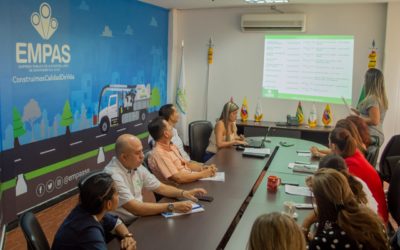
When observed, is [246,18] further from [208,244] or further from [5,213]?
[208,244]

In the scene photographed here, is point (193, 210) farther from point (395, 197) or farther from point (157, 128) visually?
point (395, 197)

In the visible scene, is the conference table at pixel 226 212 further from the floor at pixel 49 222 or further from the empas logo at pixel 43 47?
the empas logo at pixel 43 47

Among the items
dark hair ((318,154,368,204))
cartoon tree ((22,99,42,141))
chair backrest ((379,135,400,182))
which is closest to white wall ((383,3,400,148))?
chair backrest ((379,135,400,182))

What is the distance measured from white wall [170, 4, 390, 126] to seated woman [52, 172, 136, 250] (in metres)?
4.99

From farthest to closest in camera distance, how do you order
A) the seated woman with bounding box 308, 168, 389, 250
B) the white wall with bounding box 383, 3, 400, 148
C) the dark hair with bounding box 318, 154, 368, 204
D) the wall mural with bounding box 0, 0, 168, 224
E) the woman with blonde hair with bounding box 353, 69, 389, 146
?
the white wall with bounding box 383, 3, 400, 148 → the woman with blonde hair with bounding box 353, 69, 389, 146 → the wall mural with bounding box 0, 0, 168, 224 → the dark hair with bounding box 318, 154, 368, 204 → the seated woman with bounding box 308, 168, 389, 250

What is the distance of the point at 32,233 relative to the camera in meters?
1.81

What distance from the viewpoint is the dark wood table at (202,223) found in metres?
2.02

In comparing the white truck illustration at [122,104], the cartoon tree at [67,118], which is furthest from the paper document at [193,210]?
the white truck illustration at [122,104]

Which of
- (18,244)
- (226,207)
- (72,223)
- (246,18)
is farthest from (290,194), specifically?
(246,18)

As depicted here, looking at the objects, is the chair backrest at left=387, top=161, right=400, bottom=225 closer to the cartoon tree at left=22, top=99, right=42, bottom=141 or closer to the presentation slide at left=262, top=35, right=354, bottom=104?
the cartoon tree at left=22, top=99, right=42, bottom=141

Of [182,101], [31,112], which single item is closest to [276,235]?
[31,112]

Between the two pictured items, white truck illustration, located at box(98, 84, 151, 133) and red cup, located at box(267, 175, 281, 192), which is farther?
white truck illustration, located at box(98, 84, 151, 133)

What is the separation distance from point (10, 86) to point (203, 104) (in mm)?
3826

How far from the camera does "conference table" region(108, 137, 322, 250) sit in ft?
6.72
